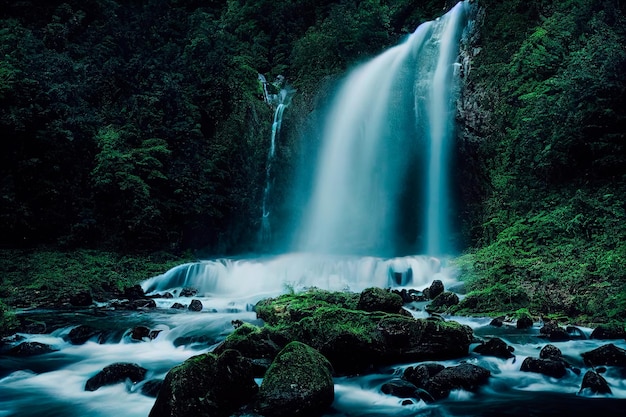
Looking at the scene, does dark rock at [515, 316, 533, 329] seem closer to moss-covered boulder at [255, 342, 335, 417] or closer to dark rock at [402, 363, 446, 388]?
dark rock at [402, 363, 446, 388]

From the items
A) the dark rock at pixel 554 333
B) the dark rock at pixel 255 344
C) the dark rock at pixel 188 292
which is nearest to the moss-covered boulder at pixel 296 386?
the dark rock at pixel 255 344

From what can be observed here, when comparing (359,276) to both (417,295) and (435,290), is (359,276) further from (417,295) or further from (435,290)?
(435,290)

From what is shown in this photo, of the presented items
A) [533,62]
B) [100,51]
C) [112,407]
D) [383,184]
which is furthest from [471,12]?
[112,407]

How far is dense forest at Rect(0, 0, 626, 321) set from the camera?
37.2 feet

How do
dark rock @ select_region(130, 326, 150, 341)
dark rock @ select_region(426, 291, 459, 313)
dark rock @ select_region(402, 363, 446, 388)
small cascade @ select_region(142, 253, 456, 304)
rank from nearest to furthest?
1. dark rock @ select_region(402, 363, 446, 388)
2. dark rock @ select_region(130, 326, 150, 341)
3. dark rock @ select_region(426, 291, 459, 313)
4. small cascade @ select_region(142, 253, 456, 304)

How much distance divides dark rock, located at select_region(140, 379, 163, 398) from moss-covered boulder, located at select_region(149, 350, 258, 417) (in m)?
1.32

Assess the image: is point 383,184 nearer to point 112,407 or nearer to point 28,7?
point 112,407

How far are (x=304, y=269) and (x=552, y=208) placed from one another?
8885mm

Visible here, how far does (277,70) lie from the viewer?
85.8 feet

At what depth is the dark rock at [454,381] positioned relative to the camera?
19.0 feet

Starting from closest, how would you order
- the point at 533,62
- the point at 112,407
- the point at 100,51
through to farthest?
1. the point at 112,407
2. the point at 533,62
3. the point at 100,51

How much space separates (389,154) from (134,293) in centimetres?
1296

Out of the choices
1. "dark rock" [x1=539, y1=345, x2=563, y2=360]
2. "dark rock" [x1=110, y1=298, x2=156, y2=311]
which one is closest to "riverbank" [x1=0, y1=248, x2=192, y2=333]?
"dark rock" [x1=110, y1=298, x2=156, y2=311]

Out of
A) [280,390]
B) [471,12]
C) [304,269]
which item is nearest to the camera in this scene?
[280,390]
